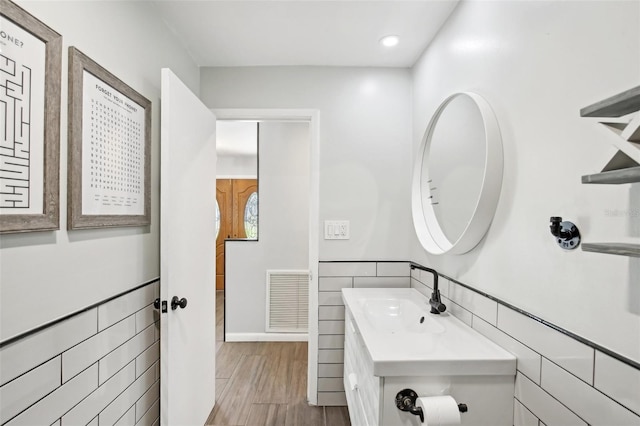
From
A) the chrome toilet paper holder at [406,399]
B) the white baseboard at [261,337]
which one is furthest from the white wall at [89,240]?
the white baseboard at [261,337]

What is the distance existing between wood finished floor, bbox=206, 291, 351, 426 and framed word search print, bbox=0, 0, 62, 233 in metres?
1.79

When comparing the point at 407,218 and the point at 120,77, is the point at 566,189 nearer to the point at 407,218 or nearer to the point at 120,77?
the point at 407,218

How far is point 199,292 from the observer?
1928mm

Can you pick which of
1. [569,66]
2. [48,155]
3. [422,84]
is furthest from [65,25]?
[422,84]

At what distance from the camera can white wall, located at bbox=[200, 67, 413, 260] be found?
2307 mm

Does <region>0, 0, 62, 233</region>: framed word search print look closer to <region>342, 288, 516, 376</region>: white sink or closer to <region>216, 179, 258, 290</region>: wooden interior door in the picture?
<region>342, 288, 516, 376</region>: white sink

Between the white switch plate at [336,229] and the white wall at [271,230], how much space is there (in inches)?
45.7

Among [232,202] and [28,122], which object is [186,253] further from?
[232,202]

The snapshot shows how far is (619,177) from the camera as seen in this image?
59 cm

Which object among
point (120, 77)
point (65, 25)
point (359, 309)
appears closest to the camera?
point (65, 25)

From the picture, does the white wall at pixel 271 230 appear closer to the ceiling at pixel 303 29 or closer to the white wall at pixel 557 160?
the ceiling at pixel 303 29

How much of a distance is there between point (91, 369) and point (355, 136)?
1870 mm

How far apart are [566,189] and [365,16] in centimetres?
130

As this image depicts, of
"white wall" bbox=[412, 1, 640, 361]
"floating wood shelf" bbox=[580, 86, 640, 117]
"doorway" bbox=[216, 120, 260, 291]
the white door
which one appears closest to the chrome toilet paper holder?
"white wall" bbox=[412, 1, 640, 361]
